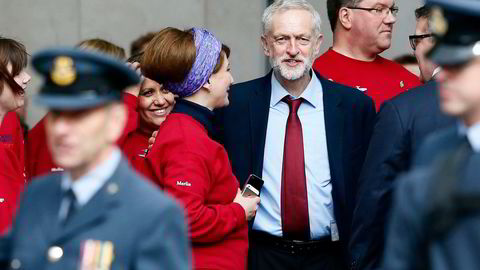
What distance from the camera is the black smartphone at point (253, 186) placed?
18.8 ft

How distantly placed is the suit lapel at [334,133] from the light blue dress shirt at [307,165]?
3 cm

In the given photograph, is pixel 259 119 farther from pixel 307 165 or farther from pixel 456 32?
pixel 456 32

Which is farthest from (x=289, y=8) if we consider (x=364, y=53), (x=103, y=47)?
(x=103, y=47)

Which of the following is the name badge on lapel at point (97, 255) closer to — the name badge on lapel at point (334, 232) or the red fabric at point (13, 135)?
the name badge on lapel at point (334, 232)

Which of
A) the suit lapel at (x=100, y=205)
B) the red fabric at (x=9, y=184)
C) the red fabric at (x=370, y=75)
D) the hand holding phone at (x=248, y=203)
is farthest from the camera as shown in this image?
the red fabric at (x=370, y=75)

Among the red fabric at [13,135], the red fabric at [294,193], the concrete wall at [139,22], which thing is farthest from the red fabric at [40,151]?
the concrete wall at [139,22]

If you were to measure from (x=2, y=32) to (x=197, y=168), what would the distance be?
3.48m

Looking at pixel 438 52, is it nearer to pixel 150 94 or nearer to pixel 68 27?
pixel 150 94

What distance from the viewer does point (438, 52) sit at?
3682 millimetres

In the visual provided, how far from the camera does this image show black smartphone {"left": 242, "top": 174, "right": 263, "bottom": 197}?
5719 millimetres

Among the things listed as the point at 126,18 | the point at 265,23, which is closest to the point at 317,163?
the point at 265,23

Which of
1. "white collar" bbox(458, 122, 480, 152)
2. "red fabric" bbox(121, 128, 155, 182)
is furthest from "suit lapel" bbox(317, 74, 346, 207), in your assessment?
"white collar" bbox(458, 122, 480, 152)

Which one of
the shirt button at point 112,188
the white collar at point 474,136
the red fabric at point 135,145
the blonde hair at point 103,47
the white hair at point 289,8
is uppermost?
the white hair at point 289,8

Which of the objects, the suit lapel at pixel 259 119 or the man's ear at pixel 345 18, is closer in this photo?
Result: the suit lapel at pixel 259 119
